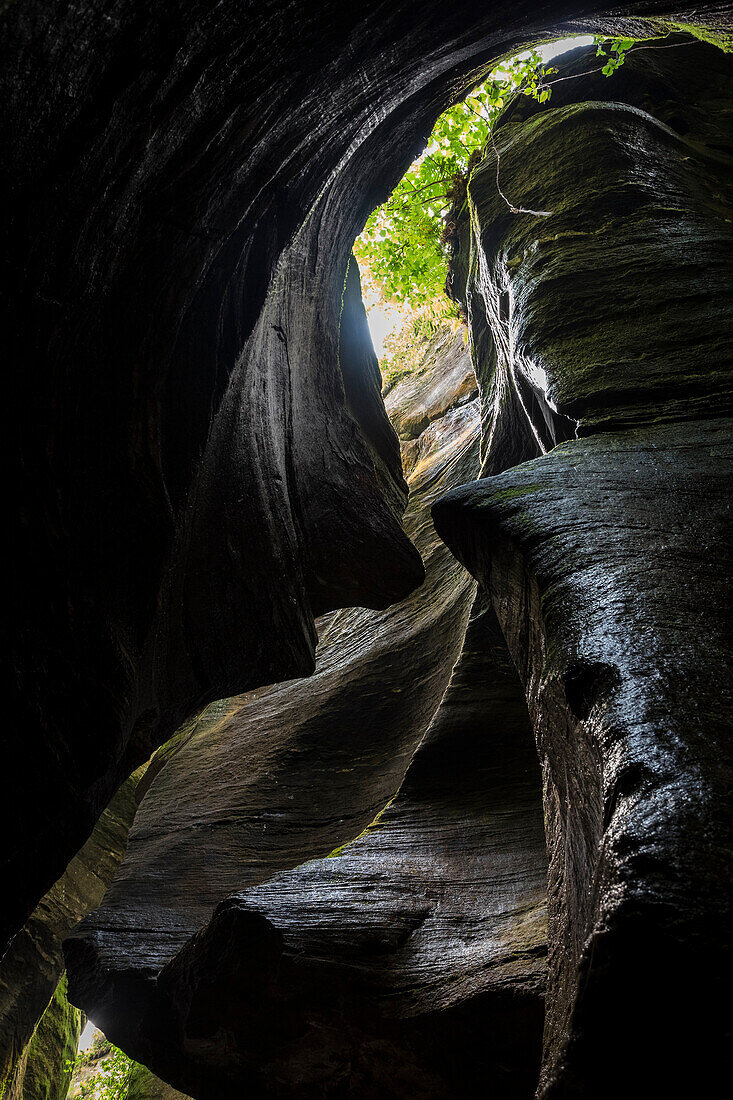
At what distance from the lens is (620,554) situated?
3.62 m

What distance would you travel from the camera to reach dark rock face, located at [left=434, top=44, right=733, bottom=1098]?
6.01ft

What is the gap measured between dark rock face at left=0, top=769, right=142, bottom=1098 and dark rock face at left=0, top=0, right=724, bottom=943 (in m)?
6.63

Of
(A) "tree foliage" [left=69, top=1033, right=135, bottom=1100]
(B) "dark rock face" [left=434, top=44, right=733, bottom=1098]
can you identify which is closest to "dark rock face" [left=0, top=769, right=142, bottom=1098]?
(A) "tree foliage" [left=69, top=1033, right=135, bottom=1100]

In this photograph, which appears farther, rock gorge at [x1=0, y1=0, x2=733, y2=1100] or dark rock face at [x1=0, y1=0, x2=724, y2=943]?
dark rock face at [x1=0, y1=0, x2=724, y2=943]

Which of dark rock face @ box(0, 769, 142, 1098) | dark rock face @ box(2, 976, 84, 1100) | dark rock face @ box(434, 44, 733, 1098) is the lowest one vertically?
dark rock face @ box(2, 976, 84, 1100)

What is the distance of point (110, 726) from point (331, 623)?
24.3 feet

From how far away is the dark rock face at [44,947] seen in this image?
947cm

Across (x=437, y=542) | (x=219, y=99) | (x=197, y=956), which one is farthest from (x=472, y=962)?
(x=437, y=542)

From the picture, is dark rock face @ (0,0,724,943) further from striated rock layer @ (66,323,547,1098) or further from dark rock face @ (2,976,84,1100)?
dark rock face @ (2,976,84,1100)

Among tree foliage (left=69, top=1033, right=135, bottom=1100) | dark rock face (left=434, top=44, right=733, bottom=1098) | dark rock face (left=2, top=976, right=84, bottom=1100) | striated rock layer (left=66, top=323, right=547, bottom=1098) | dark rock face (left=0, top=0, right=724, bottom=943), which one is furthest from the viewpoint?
tree foliage (left=69, top=1033, right=135, bottom=1100)

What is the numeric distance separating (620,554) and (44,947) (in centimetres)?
1089

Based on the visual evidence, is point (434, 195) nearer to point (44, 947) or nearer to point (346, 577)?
point (346, 577)

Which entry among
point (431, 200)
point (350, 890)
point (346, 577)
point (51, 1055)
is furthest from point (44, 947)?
point (431, 200)

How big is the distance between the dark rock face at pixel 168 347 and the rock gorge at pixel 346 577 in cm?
2
